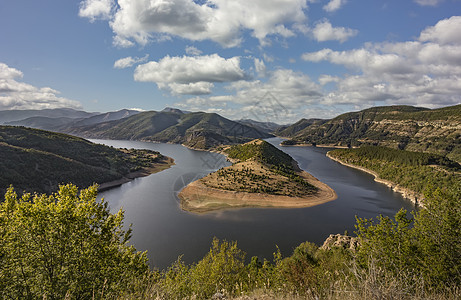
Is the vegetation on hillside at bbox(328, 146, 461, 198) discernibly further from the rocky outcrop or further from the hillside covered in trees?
the rocky outcrop

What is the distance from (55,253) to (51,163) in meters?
94.0

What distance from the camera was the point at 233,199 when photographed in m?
65.4

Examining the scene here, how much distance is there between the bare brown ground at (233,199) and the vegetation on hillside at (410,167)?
111 ft

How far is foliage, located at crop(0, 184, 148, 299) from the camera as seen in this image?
979cm

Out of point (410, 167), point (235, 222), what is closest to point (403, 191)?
point (410, 167)

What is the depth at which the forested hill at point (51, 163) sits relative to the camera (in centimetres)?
6818

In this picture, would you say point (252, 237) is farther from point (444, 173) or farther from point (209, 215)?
point (444, 173)

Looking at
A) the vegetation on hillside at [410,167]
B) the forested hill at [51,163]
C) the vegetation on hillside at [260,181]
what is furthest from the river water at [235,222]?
the forested hill at [51,163]

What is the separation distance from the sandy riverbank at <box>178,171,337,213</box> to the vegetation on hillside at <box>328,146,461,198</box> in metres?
34.0

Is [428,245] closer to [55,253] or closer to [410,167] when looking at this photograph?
[55,253]

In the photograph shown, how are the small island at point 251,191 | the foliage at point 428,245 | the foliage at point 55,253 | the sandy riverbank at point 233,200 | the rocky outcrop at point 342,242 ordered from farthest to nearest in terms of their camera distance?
the small island at point 251,191 < the sandy riverbank at point 233,200 < the rocky outcrop at point 342,242 < the foliage at point 428,245 < the foliage at point 55,253

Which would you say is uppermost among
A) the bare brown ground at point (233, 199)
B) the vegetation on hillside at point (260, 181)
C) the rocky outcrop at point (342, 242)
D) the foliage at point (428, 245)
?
the foliage at point (428, 245)

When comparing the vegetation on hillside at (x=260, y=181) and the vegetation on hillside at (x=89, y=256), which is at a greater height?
the vegetation on hillside at (x=89, y=256)

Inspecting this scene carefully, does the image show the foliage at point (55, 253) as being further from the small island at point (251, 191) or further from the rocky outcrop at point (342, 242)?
the small island at point (251, 191)
